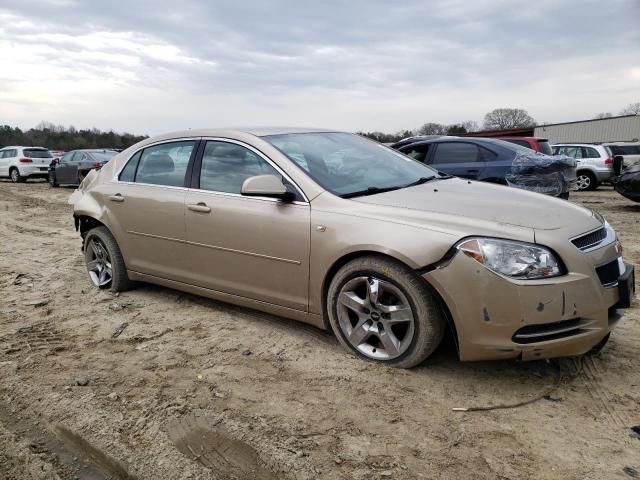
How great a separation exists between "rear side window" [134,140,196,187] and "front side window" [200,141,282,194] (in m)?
0.24

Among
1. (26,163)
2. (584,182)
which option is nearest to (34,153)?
(26,163)

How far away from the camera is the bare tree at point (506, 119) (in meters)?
71.2

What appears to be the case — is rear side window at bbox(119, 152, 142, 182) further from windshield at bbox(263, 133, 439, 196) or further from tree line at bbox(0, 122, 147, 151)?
tree line at bbox(0, 122, 147, 151)

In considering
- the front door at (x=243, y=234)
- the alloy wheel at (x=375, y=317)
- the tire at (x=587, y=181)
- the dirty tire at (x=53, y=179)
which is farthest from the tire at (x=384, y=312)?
the dirty tire at (x=53, y=179)

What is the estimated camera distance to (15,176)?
22.6 meters

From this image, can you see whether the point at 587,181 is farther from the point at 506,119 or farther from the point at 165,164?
the point at 506,119

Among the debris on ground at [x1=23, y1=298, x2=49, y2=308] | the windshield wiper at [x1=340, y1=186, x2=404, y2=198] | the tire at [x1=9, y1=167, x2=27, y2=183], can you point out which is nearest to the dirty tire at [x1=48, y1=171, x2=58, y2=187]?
→ the tire at [x1=9, y1=167, x2=27, y2=183]

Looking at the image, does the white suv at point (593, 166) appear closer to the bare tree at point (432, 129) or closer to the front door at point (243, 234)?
the front door at point (243, 234)

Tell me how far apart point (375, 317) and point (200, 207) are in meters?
1.65

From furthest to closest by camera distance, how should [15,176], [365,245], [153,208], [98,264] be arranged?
[15,176] < [98,264] < [153,208] < [365,245]

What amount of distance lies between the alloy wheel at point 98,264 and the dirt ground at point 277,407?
0.80 metres

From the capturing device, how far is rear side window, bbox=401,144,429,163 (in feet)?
30.1

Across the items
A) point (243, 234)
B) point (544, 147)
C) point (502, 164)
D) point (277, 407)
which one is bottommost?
point (277, 407)

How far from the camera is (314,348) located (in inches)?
143
